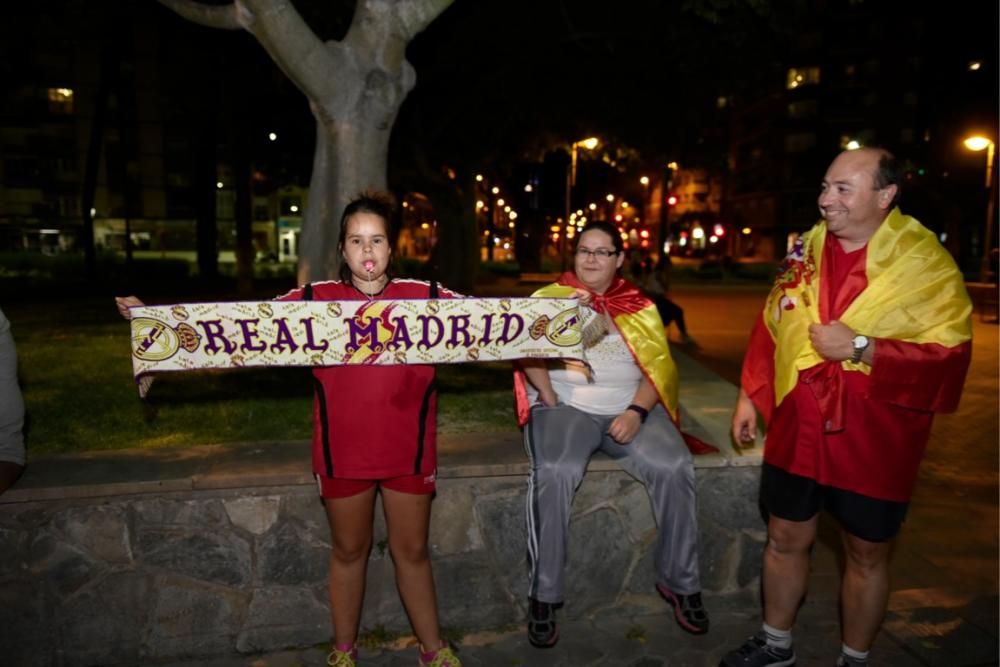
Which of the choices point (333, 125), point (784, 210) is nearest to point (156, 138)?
point (784, 210)

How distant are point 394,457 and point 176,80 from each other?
2147 cm

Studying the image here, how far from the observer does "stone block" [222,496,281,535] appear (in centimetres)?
343

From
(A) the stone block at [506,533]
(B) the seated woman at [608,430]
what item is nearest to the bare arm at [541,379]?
(B) the seated woman at [608,430]

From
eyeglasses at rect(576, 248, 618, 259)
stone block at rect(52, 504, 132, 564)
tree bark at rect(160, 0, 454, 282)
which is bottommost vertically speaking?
stone block at rect(52, 504, 132, 564)

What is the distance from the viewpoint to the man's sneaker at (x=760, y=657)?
3.27 metres

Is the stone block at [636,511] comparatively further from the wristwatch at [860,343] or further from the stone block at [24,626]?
the stone block at [24,626]

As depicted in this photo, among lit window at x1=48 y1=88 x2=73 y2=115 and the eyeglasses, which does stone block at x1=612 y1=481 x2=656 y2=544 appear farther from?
lit window at x1=48 y1=88 x2=73 y2=115

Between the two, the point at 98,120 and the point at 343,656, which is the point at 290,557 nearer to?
the point at 343,656

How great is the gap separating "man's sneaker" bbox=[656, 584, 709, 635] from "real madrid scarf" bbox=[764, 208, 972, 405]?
3.84 feet

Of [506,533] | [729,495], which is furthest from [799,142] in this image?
[506,533]

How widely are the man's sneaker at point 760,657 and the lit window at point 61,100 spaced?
65.6m

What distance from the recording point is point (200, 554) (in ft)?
11.2

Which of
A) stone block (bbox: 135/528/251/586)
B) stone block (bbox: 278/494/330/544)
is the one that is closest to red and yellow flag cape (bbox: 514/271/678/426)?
stone block (bbox: 278/494/330/544)

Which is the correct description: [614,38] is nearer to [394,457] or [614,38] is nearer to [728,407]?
[728,407]
